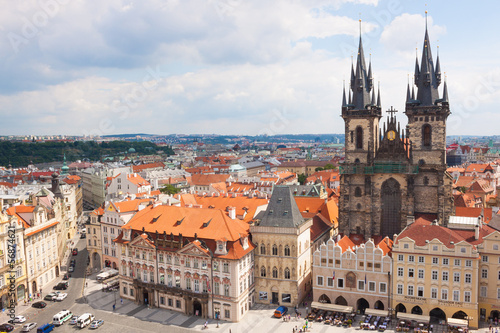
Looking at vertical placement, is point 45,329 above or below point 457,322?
below

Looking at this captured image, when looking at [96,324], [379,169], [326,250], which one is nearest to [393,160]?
[379,169]

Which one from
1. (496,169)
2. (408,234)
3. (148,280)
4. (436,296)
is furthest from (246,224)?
(496,169)

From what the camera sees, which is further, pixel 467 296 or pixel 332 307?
pixel 332 307

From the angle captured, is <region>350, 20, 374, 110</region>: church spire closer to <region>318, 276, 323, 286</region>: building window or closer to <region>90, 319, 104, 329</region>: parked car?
<region>318, 276, 323, 286</region>: building window

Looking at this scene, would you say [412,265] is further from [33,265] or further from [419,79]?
[33,265]

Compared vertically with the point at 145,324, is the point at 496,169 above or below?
above

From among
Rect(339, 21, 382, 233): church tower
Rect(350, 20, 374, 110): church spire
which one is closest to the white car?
Rect(339, 21, 382, 233): church tower

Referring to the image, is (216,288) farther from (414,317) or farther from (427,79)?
(427,79)
